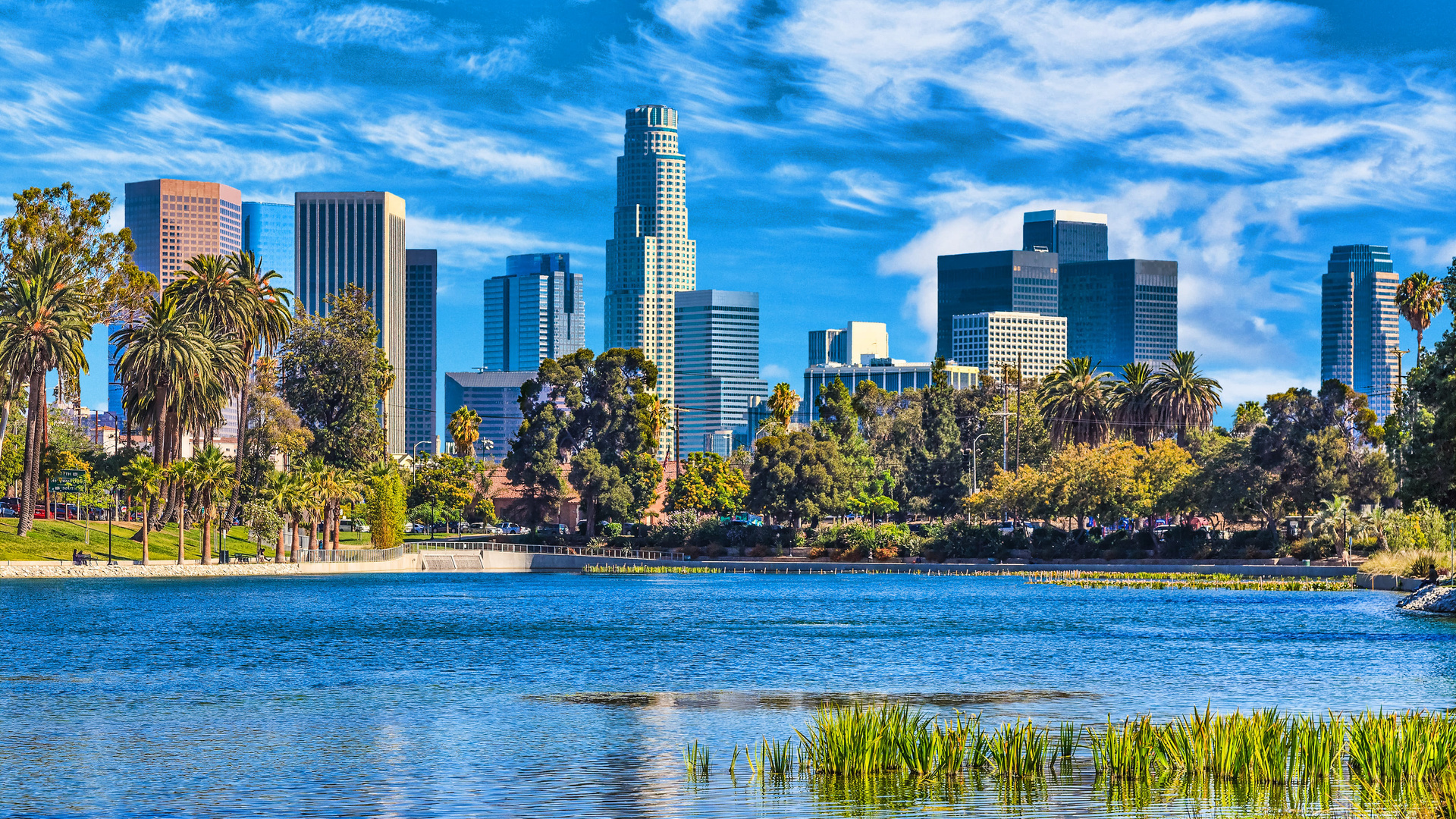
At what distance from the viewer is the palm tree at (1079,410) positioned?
139 meters

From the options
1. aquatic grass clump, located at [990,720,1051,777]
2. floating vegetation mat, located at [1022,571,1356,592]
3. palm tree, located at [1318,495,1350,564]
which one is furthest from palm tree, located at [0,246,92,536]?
aquatic grass clump, located at [990,720,1051,777]

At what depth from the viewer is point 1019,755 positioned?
22.3 metres

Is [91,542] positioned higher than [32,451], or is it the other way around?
[32,451]

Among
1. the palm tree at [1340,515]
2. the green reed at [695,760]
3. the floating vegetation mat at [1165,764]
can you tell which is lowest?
the green reed at [695,760]

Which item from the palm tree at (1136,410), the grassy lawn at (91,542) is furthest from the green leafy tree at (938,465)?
the grassy lawn at (91,542)

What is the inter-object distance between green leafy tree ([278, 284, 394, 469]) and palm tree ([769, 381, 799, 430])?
156 ft

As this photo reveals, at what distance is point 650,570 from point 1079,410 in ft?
138

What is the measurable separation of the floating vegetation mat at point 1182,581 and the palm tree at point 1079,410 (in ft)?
97.7

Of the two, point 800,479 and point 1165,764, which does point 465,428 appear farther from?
point 1165,764

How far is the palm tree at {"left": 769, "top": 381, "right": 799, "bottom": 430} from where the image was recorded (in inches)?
6535

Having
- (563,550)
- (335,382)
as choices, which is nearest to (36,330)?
(335,382)

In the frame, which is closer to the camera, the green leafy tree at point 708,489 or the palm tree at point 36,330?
the palm tree at point 36,330

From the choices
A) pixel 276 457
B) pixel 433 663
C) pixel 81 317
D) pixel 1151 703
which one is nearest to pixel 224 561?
pixel 81 317

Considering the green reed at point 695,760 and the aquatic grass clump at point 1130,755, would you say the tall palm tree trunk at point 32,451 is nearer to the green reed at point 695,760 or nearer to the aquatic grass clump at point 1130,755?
the green reed at point 695,760
